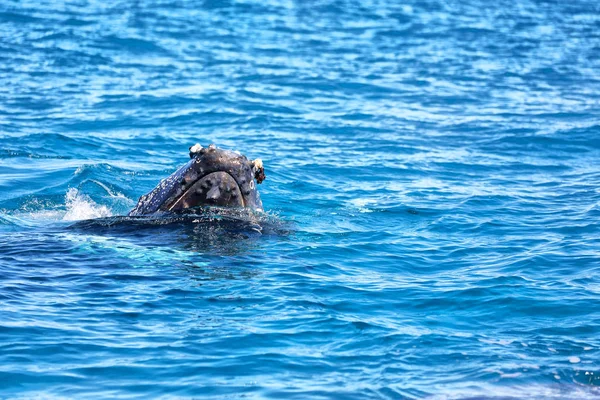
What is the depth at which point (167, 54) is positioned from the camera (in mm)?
31562

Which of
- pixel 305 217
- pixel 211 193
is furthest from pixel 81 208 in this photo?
pixel 211 193

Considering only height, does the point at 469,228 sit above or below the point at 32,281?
above

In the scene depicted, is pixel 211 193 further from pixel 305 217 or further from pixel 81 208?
pixel 81 208

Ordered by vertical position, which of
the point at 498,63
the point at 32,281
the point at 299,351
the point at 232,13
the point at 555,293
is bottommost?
the point at 299,351

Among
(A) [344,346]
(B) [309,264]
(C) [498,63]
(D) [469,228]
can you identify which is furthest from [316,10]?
(A) [344,346]

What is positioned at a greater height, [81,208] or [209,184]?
[81,208]

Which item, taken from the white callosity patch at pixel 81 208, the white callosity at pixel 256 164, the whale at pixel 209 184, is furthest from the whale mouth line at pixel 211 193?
the white callosity patch at pixel 81 208

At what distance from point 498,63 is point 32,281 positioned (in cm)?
2499

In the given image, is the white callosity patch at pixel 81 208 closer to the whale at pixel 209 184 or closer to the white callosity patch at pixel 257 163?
the whale at pixel 209 184

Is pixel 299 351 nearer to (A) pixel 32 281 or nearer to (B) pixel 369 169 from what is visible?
(A) pixel 32 281

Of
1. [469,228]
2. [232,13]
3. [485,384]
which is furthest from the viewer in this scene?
[232,13]

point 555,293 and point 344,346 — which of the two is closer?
point 344,346

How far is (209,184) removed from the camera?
12.0 meters

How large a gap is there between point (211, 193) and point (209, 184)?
0.12 m
